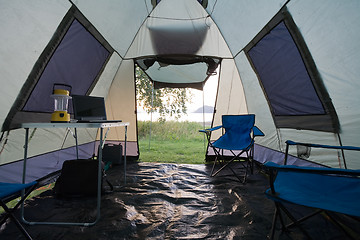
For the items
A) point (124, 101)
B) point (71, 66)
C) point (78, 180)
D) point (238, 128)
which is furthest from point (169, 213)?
point (124, 101)

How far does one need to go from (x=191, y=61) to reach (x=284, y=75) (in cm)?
168

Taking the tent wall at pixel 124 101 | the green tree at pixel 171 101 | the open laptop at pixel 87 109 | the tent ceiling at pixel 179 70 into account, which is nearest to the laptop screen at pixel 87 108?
the open laptop at pixel 87 109

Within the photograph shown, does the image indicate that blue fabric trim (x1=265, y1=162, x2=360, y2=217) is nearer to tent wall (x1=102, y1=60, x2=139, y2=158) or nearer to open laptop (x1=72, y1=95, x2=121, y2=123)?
open laptop (x1=72, y1=95, x2=121, y2=123)

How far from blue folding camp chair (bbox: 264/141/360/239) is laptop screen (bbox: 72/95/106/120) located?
1.63 m

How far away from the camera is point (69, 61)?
2014 mm

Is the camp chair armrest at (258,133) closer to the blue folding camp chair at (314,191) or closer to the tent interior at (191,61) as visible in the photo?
the tent interior at (191,61)

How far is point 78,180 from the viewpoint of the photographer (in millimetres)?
1813

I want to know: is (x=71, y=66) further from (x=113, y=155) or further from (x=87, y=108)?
(x=113, y=155)

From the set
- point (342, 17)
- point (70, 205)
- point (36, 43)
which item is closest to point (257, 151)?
point (342, 17)

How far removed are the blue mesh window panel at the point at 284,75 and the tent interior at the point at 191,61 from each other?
0.01m

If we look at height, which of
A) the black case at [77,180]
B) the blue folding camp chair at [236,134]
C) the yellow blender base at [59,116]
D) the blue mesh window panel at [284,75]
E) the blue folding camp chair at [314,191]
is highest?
the blue mesh window panel at [284,75]

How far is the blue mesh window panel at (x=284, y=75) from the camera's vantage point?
5.98ft

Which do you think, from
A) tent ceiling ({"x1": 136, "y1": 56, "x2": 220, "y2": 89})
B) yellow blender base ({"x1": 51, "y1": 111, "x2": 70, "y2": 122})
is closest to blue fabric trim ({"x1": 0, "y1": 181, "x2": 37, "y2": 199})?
yellow blender base ({"x1": 51, "y1": 111, "x2": 70, "y2": 122})

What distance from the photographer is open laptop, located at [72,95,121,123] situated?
5.52 ft
